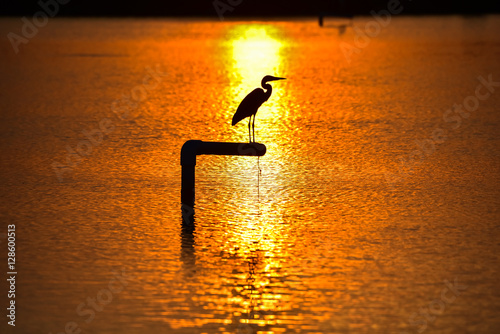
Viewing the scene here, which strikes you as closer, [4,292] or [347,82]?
[4,292]

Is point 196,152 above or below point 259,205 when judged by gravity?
above

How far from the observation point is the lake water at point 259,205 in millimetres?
7605

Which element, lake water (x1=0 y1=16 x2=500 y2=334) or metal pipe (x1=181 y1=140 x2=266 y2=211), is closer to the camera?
lake water (x1=0 y1=16 x2=500 y2=334)

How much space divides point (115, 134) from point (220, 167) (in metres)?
3.08

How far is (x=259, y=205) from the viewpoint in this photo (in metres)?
10.8

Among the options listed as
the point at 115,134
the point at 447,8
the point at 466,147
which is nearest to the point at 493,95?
the point at 466,147

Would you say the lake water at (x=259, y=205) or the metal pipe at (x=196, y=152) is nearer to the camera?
the lake water at (x=259, y=205)

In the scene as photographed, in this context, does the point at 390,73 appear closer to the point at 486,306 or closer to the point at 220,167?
the point at 220,167

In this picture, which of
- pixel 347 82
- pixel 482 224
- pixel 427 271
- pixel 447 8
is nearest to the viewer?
pixel 427 271

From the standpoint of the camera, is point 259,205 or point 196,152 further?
point 259,205

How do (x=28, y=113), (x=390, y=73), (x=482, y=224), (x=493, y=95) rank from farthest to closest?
(x=390, y=73) → (x=493, y=95) → (x=28, y=113) → (x=482, y=224)

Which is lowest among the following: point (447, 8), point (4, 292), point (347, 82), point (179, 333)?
point (179, 333)

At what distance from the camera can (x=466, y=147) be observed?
14.1m

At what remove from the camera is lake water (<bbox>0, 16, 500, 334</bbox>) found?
7605 millimetres
